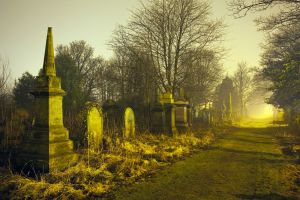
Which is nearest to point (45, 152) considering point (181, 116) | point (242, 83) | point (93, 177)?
point (93, 177)

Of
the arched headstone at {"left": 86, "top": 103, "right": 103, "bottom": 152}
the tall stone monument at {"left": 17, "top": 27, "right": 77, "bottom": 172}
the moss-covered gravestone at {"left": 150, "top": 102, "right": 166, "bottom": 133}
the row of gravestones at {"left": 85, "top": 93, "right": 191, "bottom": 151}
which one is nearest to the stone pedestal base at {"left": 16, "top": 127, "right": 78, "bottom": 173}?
the tall stone monument at {"left": 17, "top": 27, "right": 77, "bottom": 172}

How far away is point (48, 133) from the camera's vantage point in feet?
23.0

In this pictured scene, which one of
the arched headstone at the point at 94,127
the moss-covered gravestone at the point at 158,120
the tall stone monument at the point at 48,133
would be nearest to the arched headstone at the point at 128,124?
the arched headstone at the point at 94,127

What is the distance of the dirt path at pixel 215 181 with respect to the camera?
520 cm

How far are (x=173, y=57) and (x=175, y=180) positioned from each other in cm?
1410

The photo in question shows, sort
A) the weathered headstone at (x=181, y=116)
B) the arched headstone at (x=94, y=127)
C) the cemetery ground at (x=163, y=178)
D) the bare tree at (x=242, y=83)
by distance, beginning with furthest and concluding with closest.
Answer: the bare tree at (x=242, y=83), the weathered headstone at (x=181, y=116), the arched headstone at (x=94, y=127), the cemetery ground at (x=163, y=178)

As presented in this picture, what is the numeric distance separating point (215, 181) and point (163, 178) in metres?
1.27

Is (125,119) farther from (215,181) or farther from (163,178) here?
(215,181)

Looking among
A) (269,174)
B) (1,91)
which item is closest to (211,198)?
(269,174)

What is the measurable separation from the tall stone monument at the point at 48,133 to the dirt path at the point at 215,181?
2431mm

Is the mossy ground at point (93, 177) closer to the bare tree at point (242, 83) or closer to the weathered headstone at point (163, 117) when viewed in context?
the weathered headstone at point (163, 117)

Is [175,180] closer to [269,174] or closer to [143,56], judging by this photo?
[269,174]

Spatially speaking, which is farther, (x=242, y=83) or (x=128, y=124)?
(x=242, y=83)

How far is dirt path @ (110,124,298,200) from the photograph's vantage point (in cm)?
520
